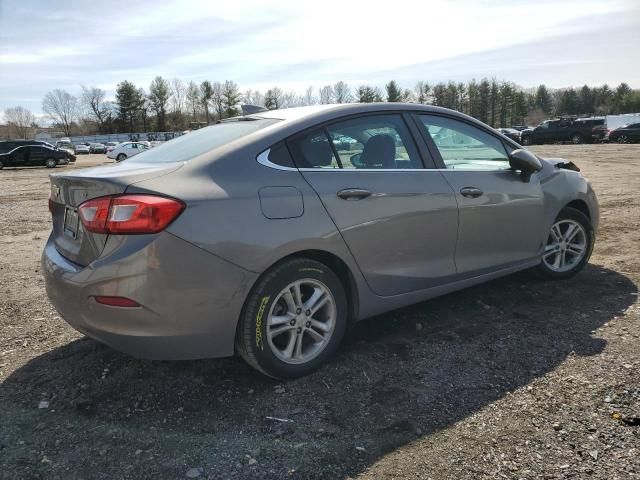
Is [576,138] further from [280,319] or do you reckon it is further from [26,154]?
[280,319]

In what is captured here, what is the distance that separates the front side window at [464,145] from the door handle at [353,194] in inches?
34.1

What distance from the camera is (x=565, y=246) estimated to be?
470 cm

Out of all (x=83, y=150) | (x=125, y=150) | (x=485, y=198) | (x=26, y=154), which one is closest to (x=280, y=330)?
(x=485, y=198)

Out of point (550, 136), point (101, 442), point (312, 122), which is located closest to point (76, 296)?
point (101, 442)

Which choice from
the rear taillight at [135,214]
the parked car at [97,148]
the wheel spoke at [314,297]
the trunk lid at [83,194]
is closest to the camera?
the rear taillight at [135,214]

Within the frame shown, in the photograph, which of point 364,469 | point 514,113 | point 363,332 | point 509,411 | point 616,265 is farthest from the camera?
point 514,113

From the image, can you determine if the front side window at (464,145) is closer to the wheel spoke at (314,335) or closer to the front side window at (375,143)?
the front side window at (375,143)

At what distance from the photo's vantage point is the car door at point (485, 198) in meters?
3.74

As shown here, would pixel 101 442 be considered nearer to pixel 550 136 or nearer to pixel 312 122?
pixel 312 122

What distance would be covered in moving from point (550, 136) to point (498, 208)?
126 ft

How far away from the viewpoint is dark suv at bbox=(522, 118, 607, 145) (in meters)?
36.5

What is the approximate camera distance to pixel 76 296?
2.73 metres

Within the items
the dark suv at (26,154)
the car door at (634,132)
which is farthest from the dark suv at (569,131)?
the dark suv at (26,154)

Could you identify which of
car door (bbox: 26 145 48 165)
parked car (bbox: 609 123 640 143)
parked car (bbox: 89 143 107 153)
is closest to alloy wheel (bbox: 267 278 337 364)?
car door (bbox: 26 145 48 165)
